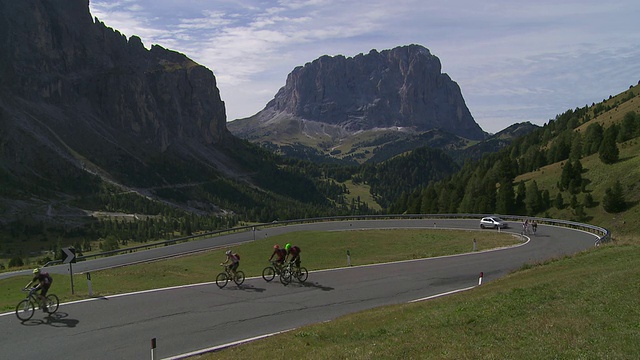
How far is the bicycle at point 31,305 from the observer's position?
1872 centimetres

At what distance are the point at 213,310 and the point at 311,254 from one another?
2678 cm

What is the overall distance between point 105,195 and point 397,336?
15479 cm

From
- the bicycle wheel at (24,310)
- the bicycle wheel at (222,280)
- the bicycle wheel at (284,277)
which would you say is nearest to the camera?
the bicycle wheel at (24,310)

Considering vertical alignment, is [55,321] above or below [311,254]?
above

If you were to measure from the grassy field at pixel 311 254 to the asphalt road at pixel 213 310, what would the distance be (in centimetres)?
491

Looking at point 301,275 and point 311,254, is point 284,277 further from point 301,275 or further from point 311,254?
point 311,254

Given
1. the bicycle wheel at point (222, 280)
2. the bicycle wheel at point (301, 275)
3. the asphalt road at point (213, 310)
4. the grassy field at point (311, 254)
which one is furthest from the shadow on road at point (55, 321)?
the bicycle wheel at point (301, 275)

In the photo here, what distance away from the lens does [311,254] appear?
1852 inches

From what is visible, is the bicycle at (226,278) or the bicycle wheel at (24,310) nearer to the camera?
the bicycle wheel at (24,310)

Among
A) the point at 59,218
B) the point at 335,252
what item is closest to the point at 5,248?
the point at 59,218

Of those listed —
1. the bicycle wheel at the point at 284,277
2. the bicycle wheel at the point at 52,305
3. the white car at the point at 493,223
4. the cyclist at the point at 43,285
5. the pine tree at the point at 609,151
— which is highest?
the pine tree at the point at 609,151

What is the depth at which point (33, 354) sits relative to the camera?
15.0 m

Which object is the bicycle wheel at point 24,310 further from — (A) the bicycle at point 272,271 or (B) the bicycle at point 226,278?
(A) the bicycle at point 272,271

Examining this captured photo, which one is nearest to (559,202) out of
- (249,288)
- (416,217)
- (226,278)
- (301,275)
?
(416,217)
